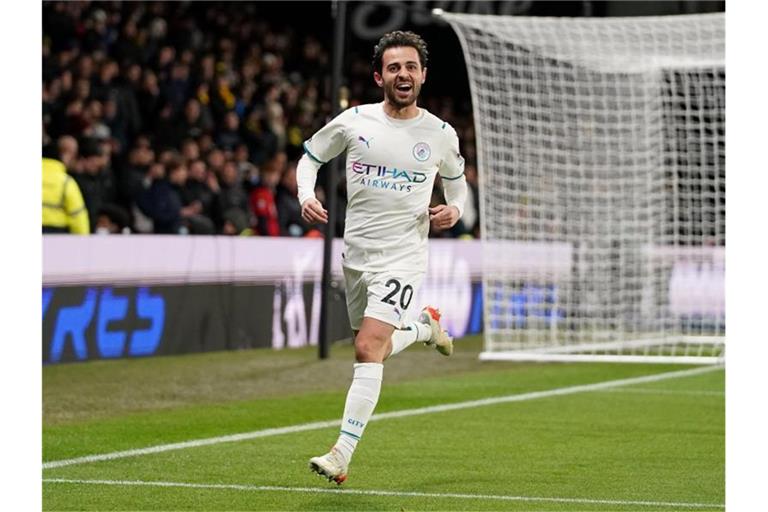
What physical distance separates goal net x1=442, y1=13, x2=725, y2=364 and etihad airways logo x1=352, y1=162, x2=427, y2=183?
8899mm

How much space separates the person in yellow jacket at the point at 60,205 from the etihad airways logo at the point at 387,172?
7454mm

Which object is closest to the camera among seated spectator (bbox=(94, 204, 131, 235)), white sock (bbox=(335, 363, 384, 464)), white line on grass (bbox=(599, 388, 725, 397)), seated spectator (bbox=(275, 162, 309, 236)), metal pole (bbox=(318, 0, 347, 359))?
white sock (bbox=(335, 363, 384, 464))

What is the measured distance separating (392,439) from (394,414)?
1445 millimetres

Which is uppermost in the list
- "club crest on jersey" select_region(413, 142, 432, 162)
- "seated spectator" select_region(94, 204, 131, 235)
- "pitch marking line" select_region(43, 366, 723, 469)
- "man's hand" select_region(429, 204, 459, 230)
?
"club crest on jersey" select_region(413, 142, 432, 162)

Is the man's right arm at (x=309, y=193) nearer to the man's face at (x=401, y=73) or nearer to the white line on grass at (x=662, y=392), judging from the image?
the man's face at (x=401, y=73)

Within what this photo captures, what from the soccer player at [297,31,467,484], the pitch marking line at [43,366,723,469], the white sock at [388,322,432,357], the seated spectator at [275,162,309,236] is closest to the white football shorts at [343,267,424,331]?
the soccer player at [297,31,467,484]

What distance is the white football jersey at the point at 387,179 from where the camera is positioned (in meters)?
7.26

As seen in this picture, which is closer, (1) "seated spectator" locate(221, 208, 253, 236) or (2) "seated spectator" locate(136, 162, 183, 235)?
(2) "seated spectator" locate(136, 162, 183, 235)

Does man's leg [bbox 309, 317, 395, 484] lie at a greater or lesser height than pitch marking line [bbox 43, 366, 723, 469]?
greater

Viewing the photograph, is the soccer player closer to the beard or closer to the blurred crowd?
the beard

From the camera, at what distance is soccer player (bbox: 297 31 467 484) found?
7.11m

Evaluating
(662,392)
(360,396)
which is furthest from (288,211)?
(360,396)

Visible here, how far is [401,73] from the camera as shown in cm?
706
